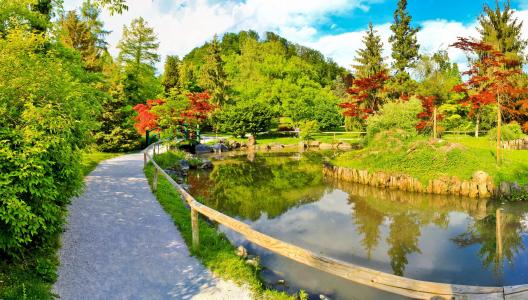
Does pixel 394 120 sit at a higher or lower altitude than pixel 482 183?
higher

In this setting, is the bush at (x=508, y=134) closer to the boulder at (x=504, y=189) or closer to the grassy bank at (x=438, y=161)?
the grassy bank at (x=438, y=161)

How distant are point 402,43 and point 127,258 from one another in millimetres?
39218

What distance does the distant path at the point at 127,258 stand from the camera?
5.51m

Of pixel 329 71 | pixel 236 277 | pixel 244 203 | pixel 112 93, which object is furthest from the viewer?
pixel 329 71

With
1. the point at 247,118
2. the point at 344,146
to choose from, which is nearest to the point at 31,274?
the point at 344,146

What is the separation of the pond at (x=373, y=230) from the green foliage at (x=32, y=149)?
14.8 ft

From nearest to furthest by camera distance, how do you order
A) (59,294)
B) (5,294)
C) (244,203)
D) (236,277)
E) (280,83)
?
(5,294) → (59,294) → (236,277) → (244,203) → (280,83)

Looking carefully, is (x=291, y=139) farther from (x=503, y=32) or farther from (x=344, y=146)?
(x=503, y=32)

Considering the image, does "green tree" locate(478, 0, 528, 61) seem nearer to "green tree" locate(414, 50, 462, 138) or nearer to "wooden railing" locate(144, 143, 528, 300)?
"green tree" locate(414, 50, 462, 138)

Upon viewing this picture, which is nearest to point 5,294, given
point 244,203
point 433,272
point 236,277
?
point 236,277

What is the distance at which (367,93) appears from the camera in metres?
35.1

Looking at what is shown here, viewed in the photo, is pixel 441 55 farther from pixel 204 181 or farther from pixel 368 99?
pixel 204 181

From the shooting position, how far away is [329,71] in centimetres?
8438

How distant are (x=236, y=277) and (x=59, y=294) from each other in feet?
9.43
